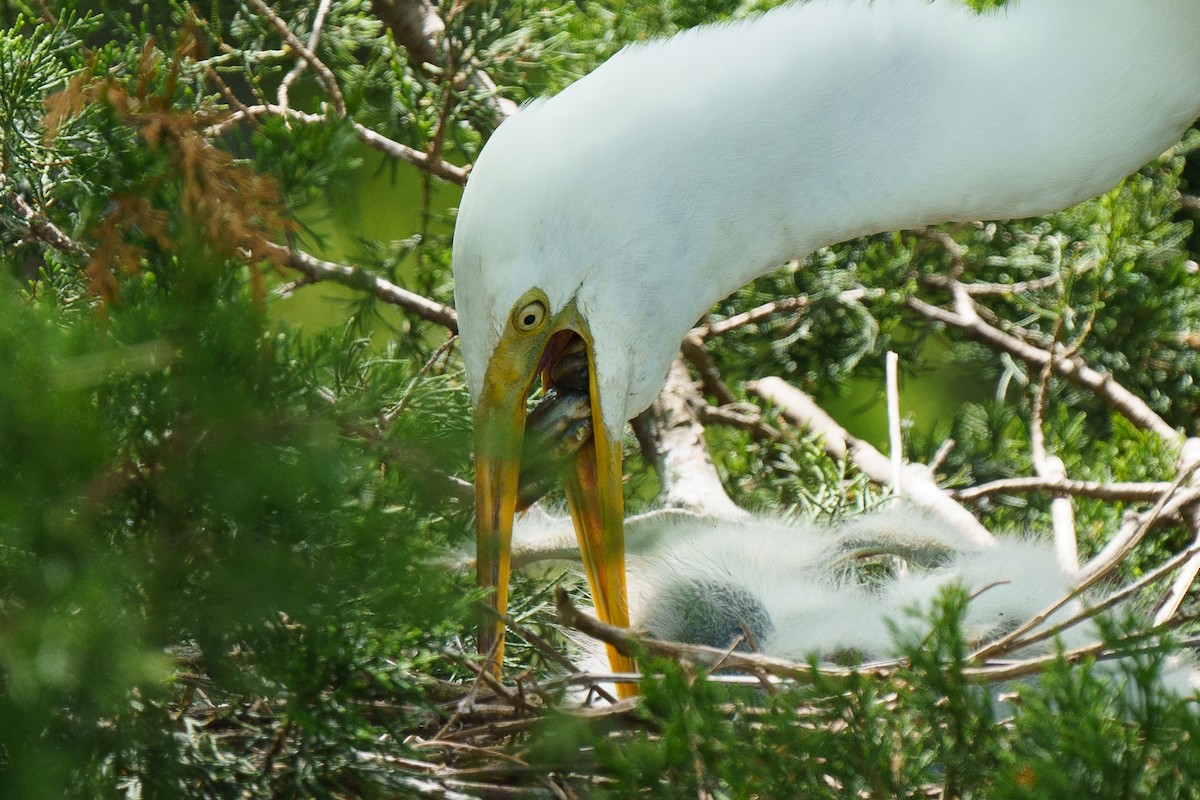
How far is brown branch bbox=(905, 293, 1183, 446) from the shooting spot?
1890 millimetres

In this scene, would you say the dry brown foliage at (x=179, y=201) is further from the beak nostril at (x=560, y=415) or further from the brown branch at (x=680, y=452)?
the brown branch at (x=680, y=452)

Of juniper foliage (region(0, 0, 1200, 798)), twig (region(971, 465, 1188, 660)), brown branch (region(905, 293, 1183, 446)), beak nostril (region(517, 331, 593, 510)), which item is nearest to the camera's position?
juniper foliage (region(0, 0, 1200, 798))

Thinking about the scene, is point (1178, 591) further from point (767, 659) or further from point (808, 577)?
point (767, 659)

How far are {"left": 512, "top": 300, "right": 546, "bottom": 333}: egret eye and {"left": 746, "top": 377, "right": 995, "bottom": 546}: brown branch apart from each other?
2.26 feet

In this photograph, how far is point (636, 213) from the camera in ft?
4.15

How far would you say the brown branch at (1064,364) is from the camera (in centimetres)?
189

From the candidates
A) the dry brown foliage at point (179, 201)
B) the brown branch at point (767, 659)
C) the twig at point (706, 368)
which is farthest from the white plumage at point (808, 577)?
the dry brown foliage at point (179, 201)

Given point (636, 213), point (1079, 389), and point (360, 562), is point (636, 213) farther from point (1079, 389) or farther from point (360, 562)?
point (1079, 389)

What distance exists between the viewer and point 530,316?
1.26 m

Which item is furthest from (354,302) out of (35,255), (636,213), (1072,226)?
(1072,226)

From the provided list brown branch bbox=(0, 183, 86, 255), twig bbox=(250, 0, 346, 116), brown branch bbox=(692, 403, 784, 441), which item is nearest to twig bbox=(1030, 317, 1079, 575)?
brown branch bbox=(692, 403, 784, 441)

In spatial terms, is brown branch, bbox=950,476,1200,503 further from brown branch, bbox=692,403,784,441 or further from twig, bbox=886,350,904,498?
brown branch, bbox=692,403,784,441

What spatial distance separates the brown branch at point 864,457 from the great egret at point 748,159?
0.47 meters

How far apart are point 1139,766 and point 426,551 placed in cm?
46
